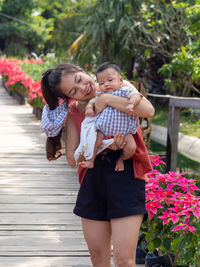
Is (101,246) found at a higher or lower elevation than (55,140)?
Answer: lower

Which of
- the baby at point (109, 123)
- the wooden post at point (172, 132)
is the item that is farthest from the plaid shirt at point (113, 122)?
the wooden post at point (172, 132)

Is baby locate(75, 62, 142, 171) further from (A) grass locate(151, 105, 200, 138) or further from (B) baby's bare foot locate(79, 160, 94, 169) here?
(A) grass locate(151, 105, 200, 138)

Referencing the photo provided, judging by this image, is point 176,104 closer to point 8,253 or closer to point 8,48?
point 8,253

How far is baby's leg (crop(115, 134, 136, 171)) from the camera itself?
2611mm

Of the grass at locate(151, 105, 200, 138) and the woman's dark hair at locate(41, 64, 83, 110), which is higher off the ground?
the woman's dark hair at locate(41, 64, 83, 110)

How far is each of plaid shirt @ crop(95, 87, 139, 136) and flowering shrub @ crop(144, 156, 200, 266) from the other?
2.40 ft

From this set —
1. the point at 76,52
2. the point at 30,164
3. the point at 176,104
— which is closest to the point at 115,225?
the point at 176,104

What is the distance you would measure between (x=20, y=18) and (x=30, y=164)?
53.0 m

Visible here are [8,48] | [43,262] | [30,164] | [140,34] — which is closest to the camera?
[43,262]

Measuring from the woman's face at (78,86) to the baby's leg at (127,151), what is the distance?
340 mm

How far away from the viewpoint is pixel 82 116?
2.84m

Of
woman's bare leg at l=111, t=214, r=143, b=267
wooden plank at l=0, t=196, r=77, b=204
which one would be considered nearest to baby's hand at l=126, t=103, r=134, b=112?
woman's bare leg at l=111, t=214, r=143, b=267

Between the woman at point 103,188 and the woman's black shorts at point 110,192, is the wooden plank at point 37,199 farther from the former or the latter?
the woman's black shorts at point 110,192

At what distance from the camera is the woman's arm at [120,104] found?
102 inches
